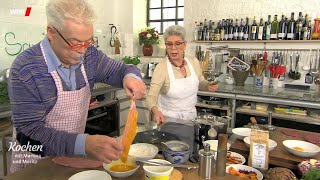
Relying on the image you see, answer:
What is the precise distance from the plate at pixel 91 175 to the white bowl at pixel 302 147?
1.05m

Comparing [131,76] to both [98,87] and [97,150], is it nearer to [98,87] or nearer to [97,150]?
[97,150]

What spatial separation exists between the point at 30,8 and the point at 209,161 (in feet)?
10.7

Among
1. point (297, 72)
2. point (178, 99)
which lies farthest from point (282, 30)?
point (178, 99)

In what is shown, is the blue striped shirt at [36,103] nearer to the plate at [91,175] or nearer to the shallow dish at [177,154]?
the plate at [91,175]

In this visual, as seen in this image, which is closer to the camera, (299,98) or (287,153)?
(287,153)

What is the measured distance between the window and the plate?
4.42m

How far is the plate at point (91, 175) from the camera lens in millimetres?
1036

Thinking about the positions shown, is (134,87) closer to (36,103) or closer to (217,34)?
(36,103)

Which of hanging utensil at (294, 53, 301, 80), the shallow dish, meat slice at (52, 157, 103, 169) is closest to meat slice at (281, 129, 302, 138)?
the shallow dish

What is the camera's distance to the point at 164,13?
528 centimetres

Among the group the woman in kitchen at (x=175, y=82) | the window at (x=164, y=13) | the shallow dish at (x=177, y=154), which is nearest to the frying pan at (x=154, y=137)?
the shallow dish at (x=177, y=154)

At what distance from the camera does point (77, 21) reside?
115 cm

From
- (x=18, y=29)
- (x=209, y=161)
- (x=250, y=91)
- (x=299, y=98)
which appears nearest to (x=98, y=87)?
(x=18, y=29)

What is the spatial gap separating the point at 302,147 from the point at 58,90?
1.46 m
